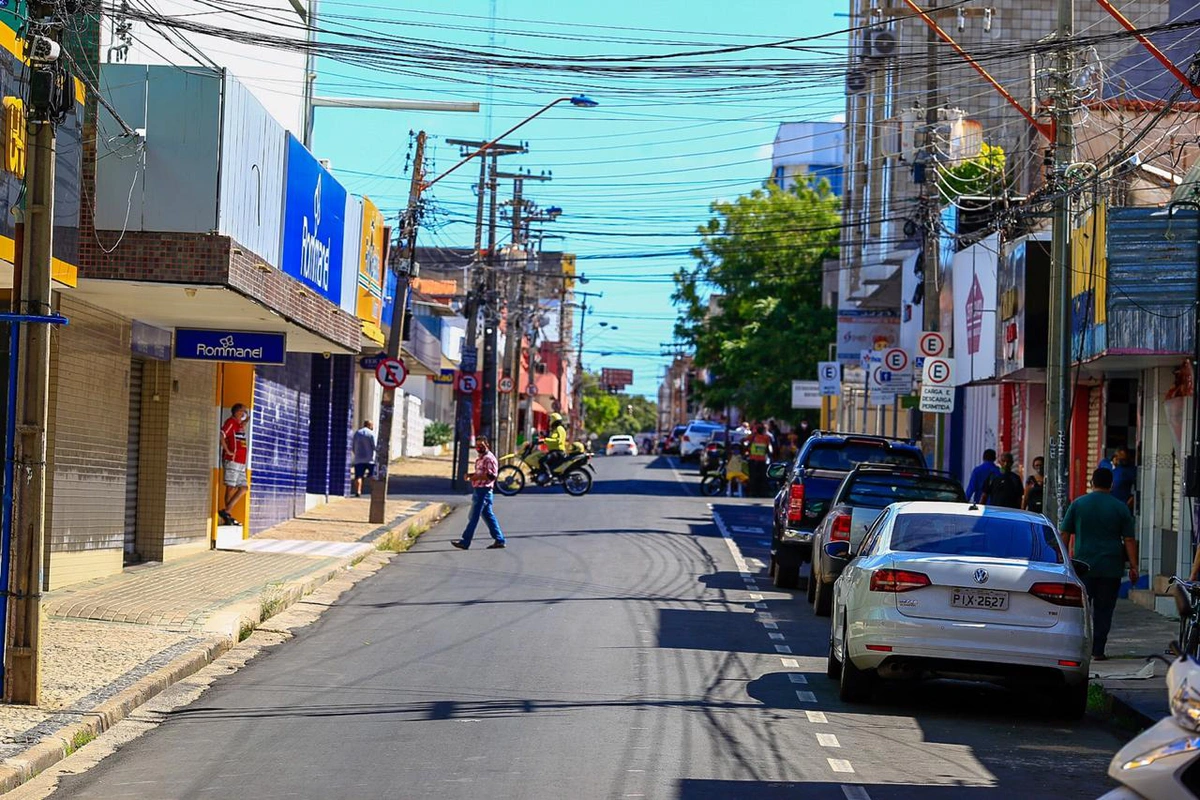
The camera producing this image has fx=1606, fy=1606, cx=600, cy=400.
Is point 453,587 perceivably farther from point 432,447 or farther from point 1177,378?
point 432,447

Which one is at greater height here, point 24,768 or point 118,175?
point 118,175

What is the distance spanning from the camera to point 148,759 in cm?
924

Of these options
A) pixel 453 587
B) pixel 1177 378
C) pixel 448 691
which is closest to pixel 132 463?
pixel 453 587

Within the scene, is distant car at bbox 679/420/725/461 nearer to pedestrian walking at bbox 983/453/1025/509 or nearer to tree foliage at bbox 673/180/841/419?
tree foliage at bbox 673/180/841/419

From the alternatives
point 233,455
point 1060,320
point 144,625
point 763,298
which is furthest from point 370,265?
point 763,298

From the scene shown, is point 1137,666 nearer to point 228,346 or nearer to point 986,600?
point 986,600

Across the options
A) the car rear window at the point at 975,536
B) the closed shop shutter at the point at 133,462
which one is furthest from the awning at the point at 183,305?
the car rear window at the point at 975,536

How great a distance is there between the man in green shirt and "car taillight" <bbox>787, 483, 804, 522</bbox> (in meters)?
5.79

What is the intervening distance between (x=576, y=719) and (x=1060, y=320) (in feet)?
32.3

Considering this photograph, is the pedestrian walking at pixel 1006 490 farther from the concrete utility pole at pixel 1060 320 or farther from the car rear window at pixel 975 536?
the car rear window at pixel 975 536

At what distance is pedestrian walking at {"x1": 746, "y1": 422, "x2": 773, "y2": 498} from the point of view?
42.0 metres

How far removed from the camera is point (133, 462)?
20.6m

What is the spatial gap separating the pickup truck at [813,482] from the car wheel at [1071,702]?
322 inches

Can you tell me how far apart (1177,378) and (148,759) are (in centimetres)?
1470
